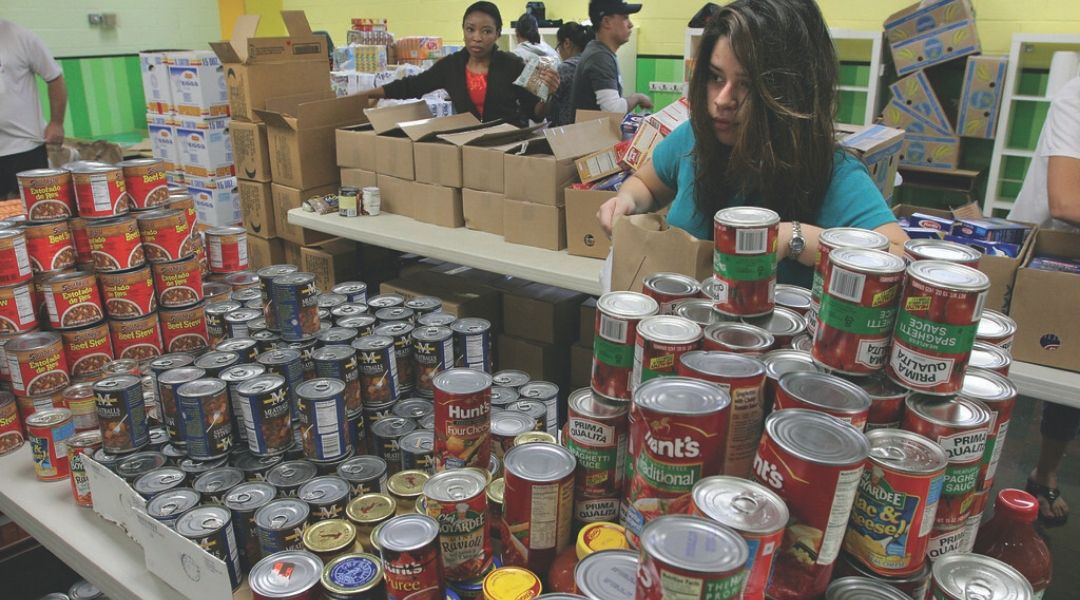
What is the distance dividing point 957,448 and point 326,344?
121cm

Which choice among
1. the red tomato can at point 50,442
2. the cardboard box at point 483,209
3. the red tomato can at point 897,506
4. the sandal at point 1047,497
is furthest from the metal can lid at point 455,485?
the sandal at point 1047,497

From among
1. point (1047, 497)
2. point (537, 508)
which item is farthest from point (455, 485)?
point (1047, 497)

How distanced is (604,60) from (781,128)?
7.86ft

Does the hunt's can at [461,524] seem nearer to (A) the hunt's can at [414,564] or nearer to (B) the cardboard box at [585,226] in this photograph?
(A) the hunt's can at [414,564]

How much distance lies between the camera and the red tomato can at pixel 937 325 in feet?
2.63

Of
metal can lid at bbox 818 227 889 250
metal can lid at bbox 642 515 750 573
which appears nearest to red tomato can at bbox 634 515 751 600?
metal can lid at bbox 642 515 750 573

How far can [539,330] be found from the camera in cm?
300

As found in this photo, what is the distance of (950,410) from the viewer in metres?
0.87

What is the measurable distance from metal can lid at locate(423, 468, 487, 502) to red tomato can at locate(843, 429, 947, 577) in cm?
50

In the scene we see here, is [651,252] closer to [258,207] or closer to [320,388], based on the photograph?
[320,388]

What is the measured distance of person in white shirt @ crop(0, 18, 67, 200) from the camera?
377cm

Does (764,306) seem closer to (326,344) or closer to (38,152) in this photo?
(326,344)

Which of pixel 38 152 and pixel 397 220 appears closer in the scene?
pixel 397 220

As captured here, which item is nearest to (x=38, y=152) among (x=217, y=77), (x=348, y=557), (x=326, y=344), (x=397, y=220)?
(x=217, y=77)
